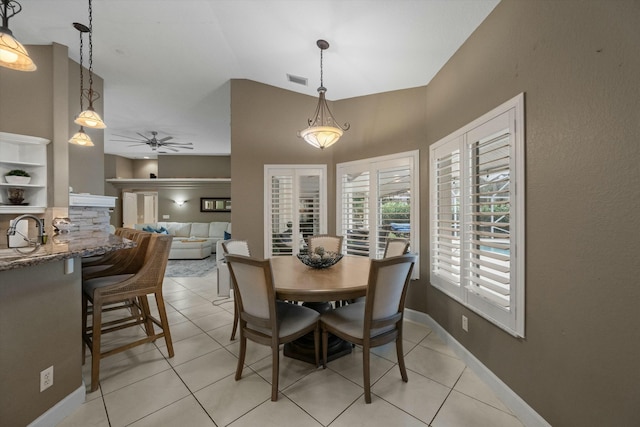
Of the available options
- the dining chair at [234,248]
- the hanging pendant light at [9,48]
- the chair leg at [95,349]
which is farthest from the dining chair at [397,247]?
the hanging pendant light at [9,48]

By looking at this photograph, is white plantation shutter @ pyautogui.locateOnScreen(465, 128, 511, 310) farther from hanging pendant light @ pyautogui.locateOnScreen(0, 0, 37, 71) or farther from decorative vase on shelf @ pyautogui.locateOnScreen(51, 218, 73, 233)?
decorative vase on shelf @ pyautogui.locateOnScreen(51, 218, 73, 233)

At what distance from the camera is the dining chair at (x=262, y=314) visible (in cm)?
170

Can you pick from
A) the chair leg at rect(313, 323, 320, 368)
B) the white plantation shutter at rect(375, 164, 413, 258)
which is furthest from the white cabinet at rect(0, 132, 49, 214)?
the white plantation shutter at rect(375, 164, 413, 258)

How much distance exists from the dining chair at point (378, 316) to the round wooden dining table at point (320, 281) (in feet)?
0.47

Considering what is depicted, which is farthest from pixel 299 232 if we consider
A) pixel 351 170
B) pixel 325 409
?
pixel 325 409

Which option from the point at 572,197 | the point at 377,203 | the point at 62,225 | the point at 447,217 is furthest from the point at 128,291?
the point at 572,197

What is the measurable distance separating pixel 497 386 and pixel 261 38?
3821 millimetres

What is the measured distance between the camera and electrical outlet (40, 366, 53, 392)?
149cm

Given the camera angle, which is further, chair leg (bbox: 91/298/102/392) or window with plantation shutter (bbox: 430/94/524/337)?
chair leg (bbox: 91/298/102/392)

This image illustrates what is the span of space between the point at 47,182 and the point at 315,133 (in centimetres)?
348

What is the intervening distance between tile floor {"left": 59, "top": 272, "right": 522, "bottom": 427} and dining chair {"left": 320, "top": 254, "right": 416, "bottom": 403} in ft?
0.63

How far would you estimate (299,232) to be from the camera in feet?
12.6

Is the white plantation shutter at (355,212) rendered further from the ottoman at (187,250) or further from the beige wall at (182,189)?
the beige wall at (182,189)

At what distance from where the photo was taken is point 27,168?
3.24m
